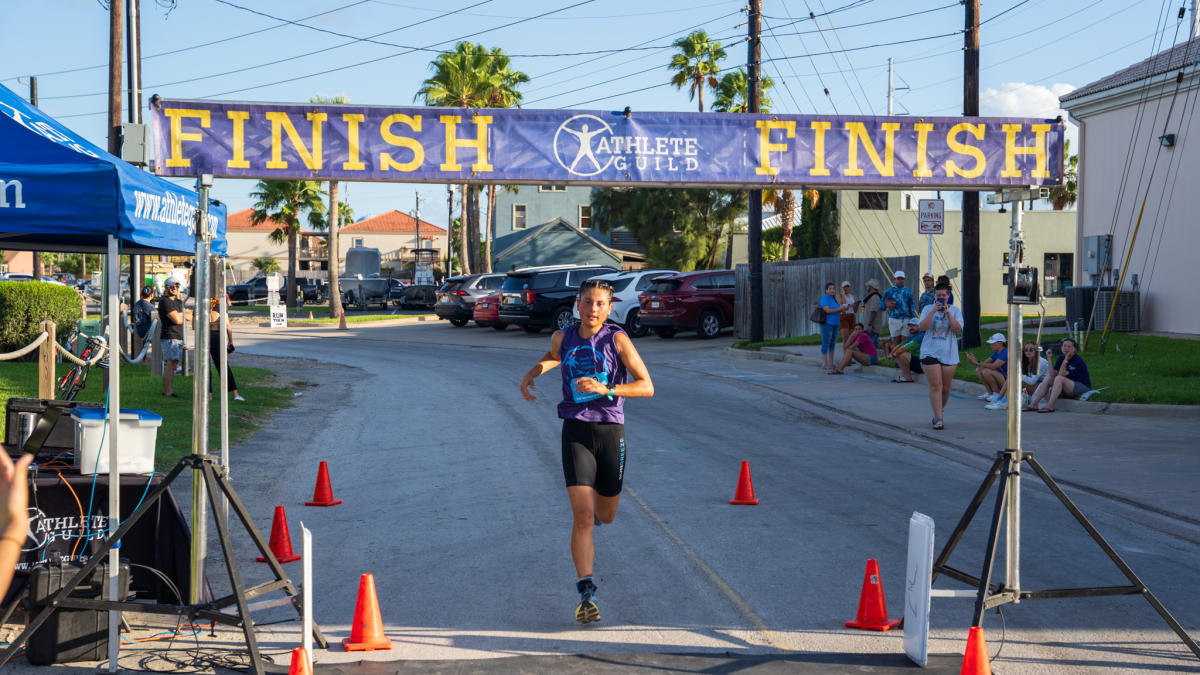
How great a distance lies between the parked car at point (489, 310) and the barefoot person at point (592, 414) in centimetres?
2624

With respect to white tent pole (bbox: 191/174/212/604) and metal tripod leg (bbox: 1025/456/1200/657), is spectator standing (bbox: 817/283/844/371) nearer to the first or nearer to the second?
metal tripod leg (bbox: 1025/456/1200/657)

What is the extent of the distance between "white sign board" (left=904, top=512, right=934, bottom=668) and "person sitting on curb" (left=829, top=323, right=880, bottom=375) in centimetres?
1537

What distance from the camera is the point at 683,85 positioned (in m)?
55.8

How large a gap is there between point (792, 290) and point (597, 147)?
19080mm

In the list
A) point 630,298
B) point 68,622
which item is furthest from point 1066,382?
point 630,298

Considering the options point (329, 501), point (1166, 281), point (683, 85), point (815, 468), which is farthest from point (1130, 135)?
point (683, 85)

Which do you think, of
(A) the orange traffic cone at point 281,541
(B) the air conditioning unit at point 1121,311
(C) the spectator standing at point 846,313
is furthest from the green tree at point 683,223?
(A) the orange traffic cone at point 281,541

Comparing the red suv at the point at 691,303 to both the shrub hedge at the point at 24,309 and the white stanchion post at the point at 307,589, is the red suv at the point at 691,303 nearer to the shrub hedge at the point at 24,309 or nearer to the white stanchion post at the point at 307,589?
the shrub hedge at the point at 24,309

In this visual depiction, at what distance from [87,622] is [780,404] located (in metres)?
12.4

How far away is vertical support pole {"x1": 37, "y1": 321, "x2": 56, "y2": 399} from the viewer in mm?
10375

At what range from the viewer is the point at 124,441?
6.23 metres

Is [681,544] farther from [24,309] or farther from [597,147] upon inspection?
[24,309]

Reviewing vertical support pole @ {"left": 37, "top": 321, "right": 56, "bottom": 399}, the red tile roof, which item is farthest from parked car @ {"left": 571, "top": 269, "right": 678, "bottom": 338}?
the red tile roof

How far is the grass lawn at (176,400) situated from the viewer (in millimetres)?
12117
